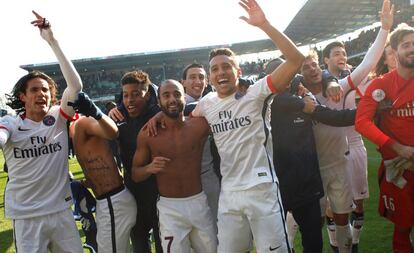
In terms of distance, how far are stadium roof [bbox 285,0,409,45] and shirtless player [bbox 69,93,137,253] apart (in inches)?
945

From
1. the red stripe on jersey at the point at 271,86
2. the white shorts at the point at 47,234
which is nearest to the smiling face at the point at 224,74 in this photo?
the red stripe on jersey at the point at 271,86

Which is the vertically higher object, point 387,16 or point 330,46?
point 387,16

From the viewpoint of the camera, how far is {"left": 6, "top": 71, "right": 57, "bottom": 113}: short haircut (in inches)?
140

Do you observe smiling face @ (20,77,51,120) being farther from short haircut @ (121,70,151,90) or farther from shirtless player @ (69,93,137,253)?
short haircut @ (121,70,151,90)

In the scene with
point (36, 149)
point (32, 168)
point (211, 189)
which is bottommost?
point (211, 189)

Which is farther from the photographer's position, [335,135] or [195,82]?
[195,82]

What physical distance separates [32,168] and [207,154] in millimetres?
1608

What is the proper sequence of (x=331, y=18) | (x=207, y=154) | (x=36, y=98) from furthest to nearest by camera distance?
(x=331, y=18)
(x=207, y=154)
(x=36, y=98)

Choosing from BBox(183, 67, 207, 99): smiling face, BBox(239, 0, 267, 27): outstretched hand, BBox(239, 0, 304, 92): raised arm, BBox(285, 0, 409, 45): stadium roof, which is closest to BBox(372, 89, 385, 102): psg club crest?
BBox(239, 0, 304, 92): raised arm

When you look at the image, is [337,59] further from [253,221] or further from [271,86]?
[253,221]

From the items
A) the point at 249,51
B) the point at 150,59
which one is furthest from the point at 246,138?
the point at 249,51

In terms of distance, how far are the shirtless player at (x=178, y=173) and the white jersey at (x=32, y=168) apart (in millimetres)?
720

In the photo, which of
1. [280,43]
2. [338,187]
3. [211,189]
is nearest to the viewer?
[280,43]

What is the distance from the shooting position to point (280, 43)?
293 centimetres
